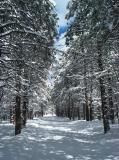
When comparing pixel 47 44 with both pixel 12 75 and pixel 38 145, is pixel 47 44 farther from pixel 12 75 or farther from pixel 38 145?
pixel 38 145

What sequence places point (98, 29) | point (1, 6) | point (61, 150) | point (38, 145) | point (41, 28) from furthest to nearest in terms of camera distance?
point (38, 145)
point (61, 150)
point (41, 28)
point (98, 29)
point (1, 6)

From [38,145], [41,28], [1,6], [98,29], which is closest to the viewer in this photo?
[1,6]

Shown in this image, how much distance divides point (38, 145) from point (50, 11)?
6865 millimetres

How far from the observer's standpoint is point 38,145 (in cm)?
1616

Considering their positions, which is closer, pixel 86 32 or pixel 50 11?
pixel 50 11

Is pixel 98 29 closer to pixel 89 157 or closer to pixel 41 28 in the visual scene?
pixel 41 28

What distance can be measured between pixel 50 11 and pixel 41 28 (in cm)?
119

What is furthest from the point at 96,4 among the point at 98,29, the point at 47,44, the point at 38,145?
the point at 38,145

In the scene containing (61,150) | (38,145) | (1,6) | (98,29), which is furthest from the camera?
(38,145)

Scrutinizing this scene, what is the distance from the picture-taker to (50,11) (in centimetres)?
1437

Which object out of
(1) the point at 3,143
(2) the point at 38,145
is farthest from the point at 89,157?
(1) the point at 3,143

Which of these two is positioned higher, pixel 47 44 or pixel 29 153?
pixel 47 44

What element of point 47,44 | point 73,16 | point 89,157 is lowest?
point 89,157

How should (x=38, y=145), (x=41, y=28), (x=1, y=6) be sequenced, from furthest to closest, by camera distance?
(x=38, y=145) → (x=41, y=28) → (x=1, y=6)
